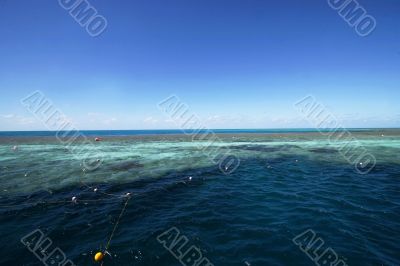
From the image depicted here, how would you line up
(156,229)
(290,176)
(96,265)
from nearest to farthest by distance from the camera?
(96,265), (156,229), (290,176)

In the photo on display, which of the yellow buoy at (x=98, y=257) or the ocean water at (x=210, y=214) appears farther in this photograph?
the ocean water at (x=210, y=214)

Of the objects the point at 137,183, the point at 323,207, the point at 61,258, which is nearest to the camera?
the point at 61,258

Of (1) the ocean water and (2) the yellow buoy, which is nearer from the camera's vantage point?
(2) the yellow buoy

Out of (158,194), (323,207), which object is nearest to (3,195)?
(158,194)

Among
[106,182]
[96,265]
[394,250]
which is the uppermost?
[106,182]

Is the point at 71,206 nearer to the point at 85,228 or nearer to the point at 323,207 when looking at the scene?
the point at 85,228

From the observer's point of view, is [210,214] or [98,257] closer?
[98,257]

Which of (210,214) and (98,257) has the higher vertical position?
(98,257)

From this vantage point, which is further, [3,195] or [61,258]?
[3,195]

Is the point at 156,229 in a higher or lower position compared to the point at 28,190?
lower
